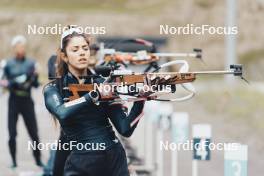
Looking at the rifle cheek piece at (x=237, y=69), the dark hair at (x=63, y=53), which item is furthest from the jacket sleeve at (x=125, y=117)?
the rifle cheek piece at (x=237, y=69)

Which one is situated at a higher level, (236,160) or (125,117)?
(125,117)

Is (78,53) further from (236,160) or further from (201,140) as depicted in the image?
(201,140)

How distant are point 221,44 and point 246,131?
2084 inches

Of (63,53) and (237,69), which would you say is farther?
(63,53)

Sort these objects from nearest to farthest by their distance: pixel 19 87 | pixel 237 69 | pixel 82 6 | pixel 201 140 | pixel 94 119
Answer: pixel 237 69
pixel 94 119
pixel 201 140
pixel 19 87
pixel 82 6

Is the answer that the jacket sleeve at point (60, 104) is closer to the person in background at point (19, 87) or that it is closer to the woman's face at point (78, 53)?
the woman's face at point (78, 53)

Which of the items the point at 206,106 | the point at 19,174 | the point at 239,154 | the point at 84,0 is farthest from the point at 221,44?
the point at 239,154

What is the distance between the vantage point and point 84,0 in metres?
93.3

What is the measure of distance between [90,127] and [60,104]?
284 millimetres

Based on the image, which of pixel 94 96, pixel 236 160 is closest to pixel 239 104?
pixel 236 160

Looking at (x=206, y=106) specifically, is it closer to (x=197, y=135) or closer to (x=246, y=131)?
(x=246, y=131)

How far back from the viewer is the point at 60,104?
6.95 m

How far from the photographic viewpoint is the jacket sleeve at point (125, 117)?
269 inches

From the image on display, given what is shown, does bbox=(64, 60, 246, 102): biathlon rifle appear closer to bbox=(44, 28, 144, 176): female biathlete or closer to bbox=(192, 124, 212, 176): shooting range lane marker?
bbox=(44, 28, 144, 176): female biathlete
